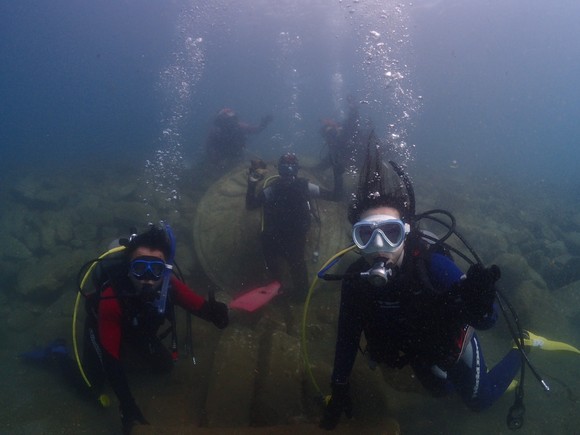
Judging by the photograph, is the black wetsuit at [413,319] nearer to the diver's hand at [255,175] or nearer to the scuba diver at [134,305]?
the scuba diver at [134,305]

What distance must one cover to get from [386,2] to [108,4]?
152 feet

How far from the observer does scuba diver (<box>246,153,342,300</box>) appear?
6.82 metres

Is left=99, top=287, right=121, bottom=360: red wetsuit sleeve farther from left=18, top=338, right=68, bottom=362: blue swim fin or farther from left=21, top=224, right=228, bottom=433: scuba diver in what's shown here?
left=18, top=338, right=68, bottom=362: blue swim fin

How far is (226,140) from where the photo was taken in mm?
13430

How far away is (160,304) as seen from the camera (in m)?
3.93

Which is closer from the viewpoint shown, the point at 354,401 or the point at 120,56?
the point at 354,401

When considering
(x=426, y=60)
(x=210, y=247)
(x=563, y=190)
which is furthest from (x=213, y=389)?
(x=426, y=60)

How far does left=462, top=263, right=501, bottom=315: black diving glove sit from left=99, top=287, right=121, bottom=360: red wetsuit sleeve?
11.9 feet

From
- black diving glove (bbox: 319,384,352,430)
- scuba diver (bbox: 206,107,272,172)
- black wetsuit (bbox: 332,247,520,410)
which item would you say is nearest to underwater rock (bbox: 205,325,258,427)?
black diving glove (bbox: 319,384,352,430)

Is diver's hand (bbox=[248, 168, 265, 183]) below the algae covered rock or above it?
above

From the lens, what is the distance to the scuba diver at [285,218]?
6820mm

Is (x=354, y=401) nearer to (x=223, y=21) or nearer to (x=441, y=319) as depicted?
(x=441, y=319)

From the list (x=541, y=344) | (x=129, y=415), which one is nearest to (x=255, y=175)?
(x=129, y=415)

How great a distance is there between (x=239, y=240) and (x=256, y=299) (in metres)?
2.07
